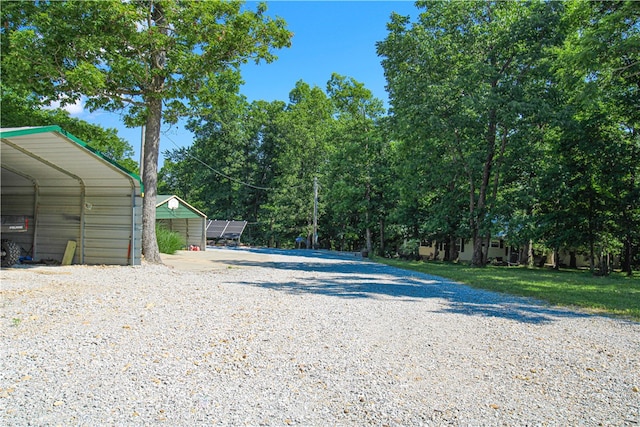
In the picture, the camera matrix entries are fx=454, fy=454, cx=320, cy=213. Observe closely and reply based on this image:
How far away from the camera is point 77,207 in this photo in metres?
12.9

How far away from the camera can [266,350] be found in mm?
4684

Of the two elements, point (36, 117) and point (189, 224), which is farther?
point (189, 224)

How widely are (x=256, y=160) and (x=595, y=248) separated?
3605 cm

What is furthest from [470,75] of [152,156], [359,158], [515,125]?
[359,158]

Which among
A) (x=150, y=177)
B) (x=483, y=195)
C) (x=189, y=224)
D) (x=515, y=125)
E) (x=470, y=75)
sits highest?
(x=470, y=75)

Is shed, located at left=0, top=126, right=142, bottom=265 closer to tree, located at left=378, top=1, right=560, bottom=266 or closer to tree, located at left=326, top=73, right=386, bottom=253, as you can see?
tree, located at left=378, top=1, right=560, bottom=266

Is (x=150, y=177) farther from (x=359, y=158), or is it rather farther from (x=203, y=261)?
(x=359, y=158)

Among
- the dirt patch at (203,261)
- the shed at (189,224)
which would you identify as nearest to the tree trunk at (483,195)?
the dirt patch at (203,261)

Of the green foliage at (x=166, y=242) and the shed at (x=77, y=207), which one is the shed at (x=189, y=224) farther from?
the shed at (x=77, y=207)

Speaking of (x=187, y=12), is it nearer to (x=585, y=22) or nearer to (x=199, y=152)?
(x=585, y=22)

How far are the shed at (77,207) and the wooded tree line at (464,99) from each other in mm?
1822

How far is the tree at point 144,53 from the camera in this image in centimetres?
1180

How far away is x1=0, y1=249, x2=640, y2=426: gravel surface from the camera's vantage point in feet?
10.7

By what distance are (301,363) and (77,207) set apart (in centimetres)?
1106
